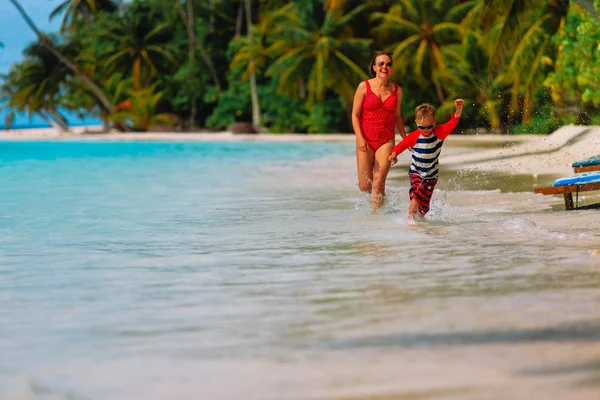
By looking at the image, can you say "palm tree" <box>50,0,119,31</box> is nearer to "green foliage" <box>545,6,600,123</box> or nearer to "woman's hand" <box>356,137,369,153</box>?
"green foliage" <box>545,6,600,123</box>

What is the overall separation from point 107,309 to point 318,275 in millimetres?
1403

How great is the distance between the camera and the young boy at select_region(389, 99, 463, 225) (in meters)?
7.73

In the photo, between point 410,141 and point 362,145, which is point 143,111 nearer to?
point 362,145

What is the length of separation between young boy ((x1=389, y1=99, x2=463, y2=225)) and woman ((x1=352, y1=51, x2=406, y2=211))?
1.78 feet

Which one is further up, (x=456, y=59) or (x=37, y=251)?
(x=456, y=59)

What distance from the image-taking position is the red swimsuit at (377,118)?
8539 millimetres

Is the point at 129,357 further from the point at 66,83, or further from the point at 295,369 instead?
the point at 66,83

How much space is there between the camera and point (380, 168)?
8.69m

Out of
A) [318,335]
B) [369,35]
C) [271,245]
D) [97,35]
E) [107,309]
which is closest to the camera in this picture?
[318,335]

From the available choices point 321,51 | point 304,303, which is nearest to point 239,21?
point 321,51

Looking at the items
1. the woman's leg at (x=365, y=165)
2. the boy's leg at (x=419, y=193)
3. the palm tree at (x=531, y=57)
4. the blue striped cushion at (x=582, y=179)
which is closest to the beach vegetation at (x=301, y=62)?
the palm tree at (x=531, y=57)

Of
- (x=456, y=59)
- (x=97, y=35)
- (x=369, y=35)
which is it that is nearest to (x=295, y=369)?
(x=456, y=59)

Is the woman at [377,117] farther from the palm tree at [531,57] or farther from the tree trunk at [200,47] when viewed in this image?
the tree trunk at [200,47]

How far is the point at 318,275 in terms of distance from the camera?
19.6ft
